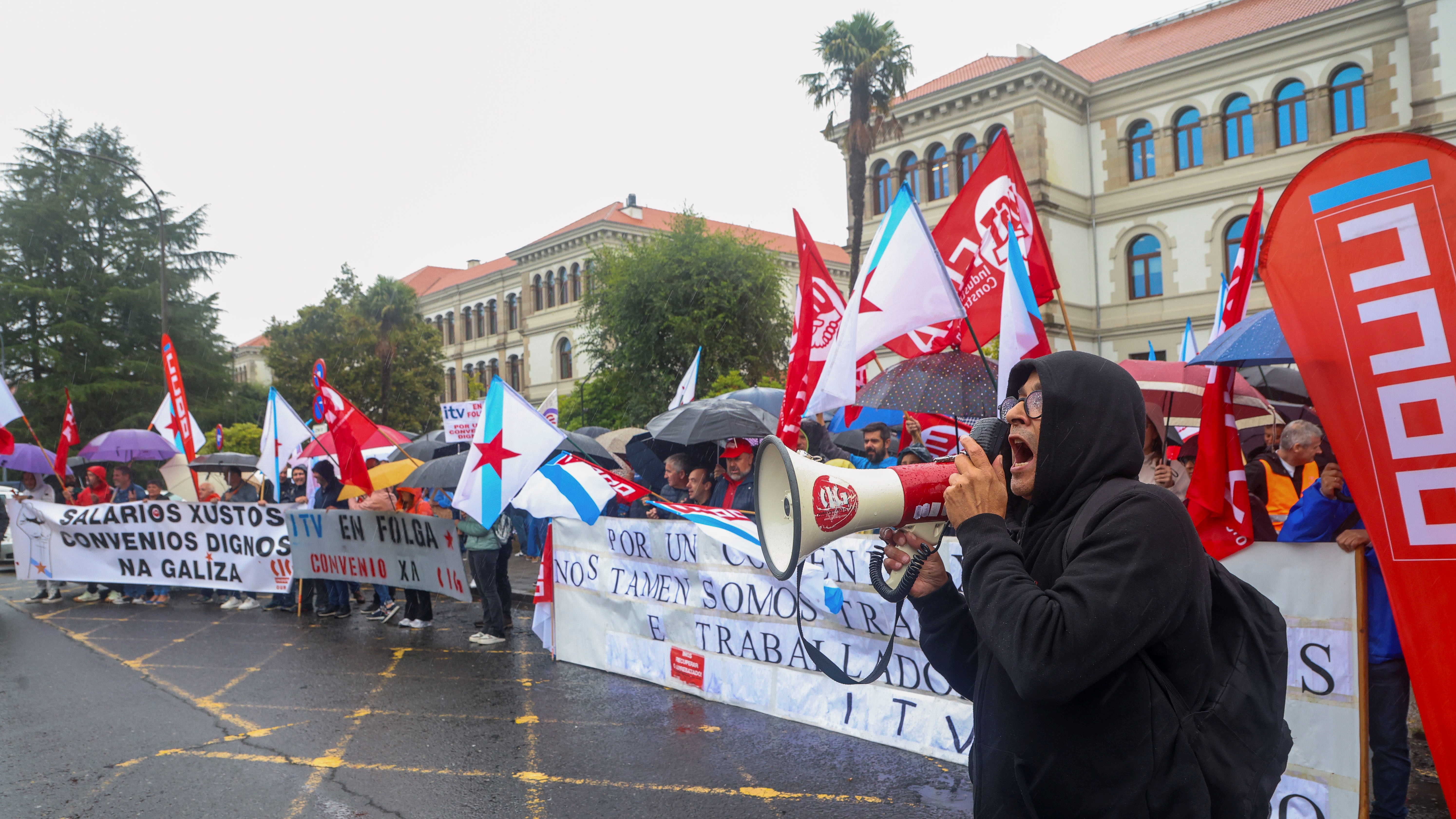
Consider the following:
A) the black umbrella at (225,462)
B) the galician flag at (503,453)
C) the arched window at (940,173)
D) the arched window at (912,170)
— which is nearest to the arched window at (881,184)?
the arched window at (912,170)

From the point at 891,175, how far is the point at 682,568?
28.9 meters

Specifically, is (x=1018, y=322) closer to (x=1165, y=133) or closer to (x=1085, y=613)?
(x=1085, y=613)

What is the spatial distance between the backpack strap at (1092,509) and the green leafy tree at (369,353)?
46286 millimetres

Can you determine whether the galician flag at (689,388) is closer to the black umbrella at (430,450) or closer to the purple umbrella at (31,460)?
→ the black umbrella at (430,450)

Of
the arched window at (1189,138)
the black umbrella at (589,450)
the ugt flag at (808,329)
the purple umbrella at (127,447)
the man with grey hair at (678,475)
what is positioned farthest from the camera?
the arched window at (1189,138)

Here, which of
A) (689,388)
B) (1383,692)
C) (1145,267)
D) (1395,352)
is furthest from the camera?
(1145,267)

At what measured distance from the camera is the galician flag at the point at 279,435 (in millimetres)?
11633

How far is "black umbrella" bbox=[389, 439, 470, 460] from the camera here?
12.9 metres

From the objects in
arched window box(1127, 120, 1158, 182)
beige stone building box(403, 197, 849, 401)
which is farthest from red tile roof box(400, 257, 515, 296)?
arched window box(1127, 120, 1158, 182)

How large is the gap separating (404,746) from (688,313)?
28303 mm

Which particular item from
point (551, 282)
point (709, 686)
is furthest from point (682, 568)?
point (551, 282)

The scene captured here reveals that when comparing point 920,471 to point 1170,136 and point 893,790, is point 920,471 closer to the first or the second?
point 893,790

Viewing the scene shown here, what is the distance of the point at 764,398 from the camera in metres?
11.2

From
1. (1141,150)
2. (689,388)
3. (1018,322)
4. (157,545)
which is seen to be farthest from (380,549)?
(1141,150)
